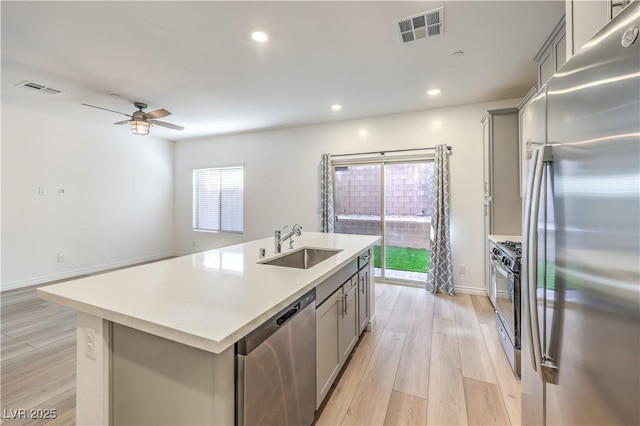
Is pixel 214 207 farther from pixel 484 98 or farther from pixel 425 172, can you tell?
pixel 484 98

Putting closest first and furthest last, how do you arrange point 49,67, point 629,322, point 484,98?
point 629,322, point 49,67, point 484,98

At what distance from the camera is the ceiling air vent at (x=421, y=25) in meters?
2.14

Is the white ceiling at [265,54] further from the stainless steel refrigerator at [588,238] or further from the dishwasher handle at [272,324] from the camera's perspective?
the dishwasher handle at [272,324]

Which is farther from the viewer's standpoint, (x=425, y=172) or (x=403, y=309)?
(x=425, y=172)

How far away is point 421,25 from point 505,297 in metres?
2.37

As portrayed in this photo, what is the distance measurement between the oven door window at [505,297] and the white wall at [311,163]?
4.98 feet

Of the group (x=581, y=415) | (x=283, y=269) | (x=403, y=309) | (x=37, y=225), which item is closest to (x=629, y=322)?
(x=581, y=415)

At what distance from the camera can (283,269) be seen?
170 centimetres

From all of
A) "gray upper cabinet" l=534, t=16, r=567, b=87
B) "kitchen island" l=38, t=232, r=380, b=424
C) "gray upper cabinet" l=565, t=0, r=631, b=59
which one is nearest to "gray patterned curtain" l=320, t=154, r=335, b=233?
"gray upper cabinet" l=534, t=16, r=567, b=87

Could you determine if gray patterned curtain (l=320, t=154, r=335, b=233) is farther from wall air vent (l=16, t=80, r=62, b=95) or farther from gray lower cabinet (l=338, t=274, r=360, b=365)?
wall air vent (l=16, t=80, r=62, b=95)

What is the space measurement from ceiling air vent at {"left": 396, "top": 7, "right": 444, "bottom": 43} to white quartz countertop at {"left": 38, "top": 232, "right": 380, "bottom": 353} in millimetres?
1968

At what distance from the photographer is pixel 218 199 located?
247 inches

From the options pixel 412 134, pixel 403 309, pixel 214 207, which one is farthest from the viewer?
pixel 214 207

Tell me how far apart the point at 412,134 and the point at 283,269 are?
138 inches
